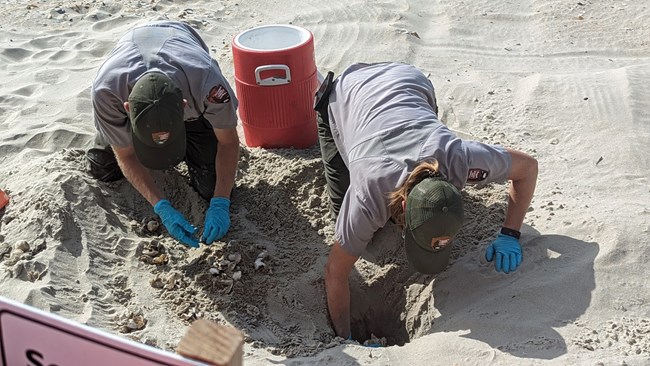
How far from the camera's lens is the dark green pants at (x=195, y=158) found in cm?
373

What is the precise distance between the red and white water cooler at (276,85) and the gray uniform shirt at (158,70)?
1.44ft

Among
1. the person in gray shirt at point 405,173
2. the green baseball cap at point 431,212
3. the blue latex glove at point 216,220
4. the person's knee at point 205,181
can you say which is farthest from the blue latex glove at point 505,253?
the person's knee at point 205,181

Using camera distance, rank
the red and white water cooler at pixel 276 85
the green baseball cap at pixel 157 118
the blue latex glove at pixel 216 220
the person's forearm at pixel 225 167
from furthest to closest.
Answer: the red and white water cooler at pixel 276 85
the person's forearm at pixel 225 167
the blue latex glove at pixel 216 220
the green baseball cap at pixel 157 118

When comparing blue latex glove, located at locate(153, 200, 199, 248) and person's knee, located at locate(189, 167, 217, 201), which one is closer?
blue latex glove, located at locate(153, 200, 199, 248)

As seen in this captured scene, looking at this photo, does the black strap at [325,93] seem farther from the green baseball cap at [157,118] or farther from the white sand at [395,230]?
the green baseball cap at [157,118]

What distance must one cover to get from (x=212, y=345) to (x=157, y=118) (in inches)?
63.4

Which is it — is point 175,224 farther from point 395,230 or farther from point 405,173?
point 405,173

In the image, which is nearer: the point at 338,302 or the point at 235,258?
the point at 338,302

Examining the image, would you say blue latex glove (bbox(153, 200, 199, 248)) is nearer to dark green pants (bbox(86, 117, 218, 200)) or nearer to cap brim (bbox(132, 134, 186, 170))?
cap brim (bbox(132, 134, 186, 170))

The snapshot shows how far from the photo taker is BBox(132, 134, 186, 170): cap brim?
301 centimetres

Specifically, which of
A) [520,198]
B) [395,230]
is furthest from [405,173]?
[395,230]

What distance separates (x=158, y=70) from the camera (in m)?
3.18

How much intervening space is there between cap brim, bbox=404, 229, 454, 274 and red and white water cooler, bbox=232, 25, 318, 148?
149 cm

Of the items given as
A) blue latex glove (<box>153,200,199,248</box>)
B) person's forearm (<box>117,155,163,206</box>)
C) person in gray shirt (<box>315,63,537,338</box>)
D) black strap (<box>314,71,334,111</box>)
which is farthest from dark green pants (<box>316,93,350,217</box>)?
person's forearm (<box>117,155,163,206</box>)
